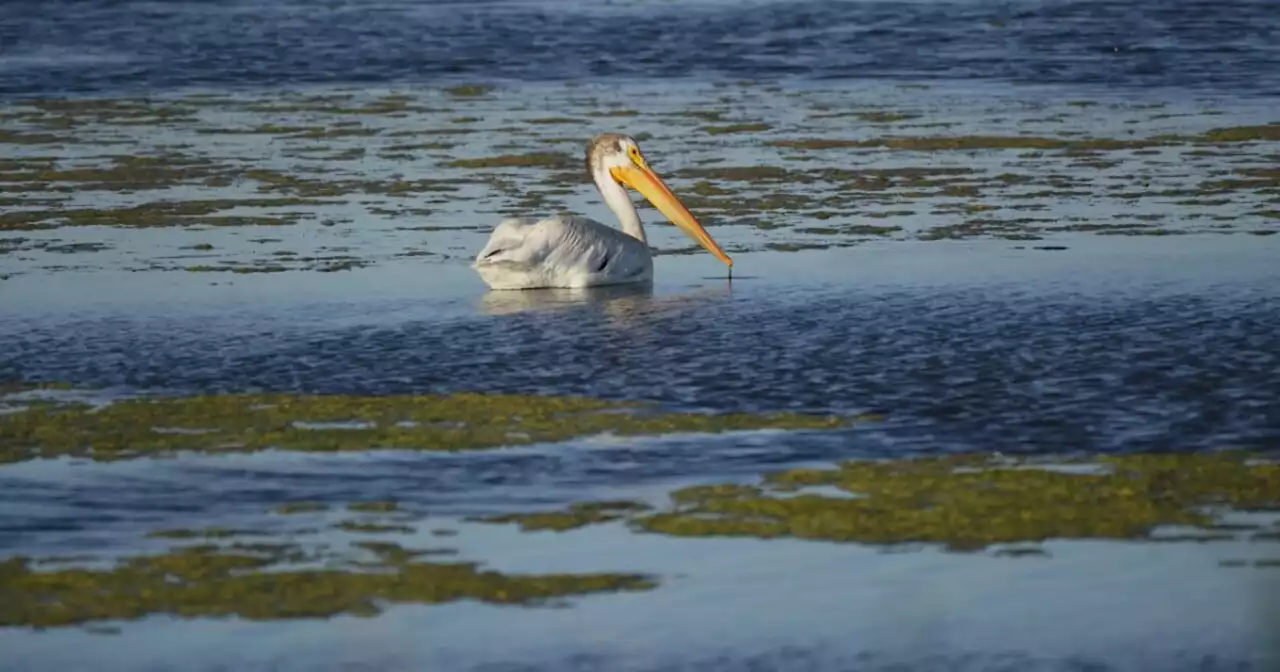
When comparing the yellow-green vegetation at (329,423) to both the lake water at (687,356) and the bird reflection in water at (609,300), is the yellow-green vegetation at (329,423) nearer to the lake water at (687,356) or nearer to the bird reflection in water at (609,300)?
the lake water at (687,356)

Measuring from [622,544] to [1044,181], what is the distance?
10.3 metres

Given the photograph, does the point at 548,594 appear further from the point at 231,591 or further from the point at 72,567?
the point at 72,567

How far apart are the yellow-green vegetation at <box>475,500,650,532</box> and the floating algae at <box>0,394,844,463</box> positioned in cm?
106

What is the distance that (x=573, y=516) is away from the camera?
727cm

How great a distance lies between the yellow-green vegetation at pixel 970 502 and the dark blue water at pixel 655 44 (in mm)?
17132

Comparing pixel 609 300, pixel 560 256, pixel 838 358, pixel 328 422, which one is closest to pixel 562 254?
pixel 560 256

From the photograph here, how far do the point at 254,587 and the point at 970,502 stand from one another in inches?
84.1

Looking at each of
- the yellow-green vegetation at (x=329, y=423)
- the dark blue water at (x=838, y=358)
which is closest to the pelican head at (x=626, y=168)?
the dark blue water at (x=838, y=358)

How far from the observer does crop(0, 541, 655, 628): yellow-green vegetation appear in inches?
247

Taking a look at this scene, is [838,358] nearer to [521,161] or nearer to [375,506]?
[375,506]

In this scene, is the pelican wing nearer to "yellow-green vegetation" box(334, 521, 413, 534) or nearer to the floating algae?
the floating algae

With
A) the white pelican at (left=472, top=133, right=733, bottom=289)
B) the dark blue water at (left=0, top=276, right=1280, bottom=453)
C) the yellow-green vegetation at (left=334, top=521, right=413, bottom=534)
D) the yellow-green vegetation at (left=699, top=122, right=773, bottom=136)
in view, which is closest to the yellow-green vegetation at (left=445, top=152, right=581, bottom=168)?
the yellow-green vegetation at (left=699, top=122, right=773, bottom=136)

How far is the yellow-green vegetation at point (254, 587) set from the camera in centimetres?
629

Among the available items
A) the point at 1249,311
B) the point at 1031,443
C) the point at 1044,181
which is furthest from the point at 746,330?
the point at 1044,181
